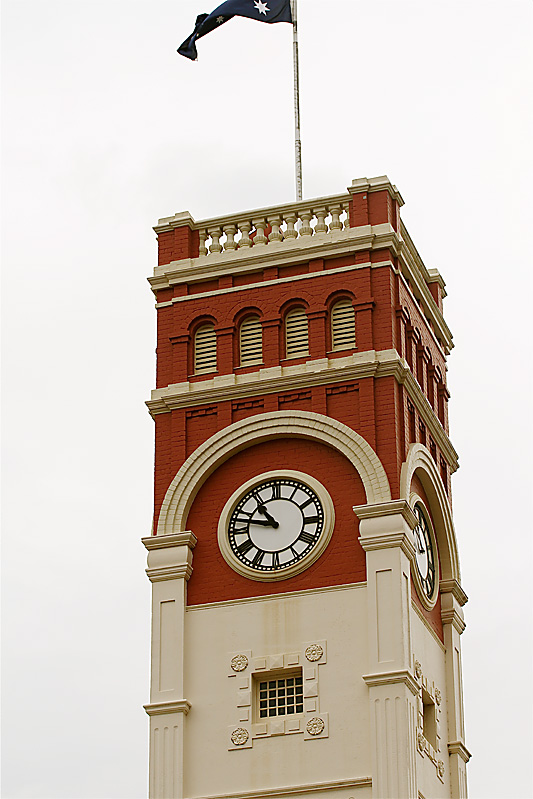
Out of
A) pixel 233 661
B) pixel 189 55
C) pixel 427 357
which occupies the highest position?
pixel 189 55

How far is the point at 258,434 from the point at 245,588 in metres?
3.77

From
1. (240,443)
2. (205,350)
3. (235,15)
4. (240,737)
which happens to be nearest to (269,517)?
(240,443)

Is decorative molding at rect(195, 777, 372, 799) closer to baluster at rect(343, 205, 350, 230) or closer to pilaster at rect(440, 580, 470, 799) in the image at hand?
pilaster at rect(440, 580, 470, 799)

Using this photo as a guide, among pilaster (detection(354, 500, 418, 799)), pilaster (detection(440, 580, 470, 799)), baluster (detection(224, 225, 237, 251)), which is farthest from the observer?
baluster (detection(224, 225, 237, 251))

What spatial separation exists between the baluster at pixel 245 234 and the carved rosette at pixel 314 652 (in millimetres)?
10828

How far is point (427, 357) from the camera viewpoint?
56406 mm

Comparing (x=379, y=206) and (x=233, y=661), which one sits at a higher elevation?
(x=379, y=206)

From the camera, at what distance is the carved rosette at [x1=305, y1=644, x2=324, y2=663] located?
1951 inches

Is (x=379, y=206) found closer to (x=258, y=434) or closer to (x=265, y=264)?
(x=265, y=264)

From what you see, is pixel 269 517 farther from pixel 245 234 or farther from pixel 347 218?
pixel 347 218

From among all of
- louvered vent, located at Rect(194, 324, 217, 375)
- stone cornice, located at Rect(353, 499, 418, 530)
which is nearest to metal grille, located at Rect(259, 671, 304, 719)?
stone cornice, located at Rect(353, 499, 418, 530)

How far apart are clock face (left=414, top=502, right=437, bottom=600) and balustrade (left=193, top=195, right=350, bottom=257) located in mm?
7226

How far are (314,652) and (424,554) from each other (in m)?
4.98

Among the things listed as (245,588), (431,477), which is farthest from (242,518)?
(431,477)
